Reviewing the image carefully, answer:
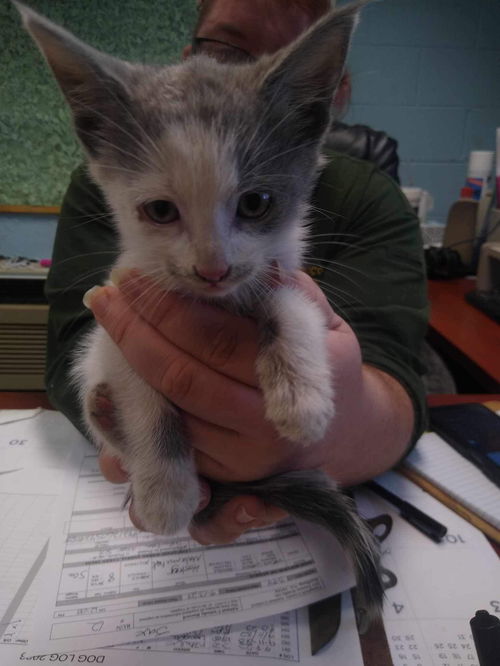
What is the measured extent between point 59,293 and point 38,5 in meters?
1.99

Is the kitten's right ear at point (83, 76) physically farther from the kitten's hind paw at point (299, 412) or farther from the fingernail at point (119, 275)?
the kitten's hind paw at point (299, 412)

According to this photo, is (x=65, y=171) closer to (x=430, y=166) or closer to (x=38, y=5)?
(x=38, y=5)

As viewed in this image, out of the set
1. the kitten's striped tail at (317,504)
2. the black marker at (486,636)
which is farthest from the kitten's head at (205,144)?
the black marker at (486,636)

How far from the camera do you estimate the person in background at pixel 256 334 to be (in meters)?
0.82

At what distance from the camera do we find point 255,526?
943 millimetres

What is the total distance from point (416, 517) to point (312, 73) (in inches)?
32.5

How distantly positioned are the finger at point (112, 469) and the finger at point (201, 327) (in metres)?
0.31

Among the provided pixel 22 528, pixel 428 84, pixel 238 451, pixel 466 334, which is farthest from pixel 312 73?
pixel 428 84

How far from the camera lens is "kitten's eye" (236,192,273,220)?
2.41 ft

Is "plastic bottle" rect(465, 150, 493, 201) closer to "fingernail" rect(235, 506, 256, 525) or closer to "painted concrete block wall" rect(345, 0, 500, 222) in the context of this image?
"painted concrete block wall" rect(345, 0, 500, 222)

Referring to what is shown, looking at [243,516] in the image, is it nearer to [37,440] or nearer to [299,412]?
[299,412]

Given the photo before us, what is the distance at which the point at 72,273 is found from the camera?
1.48 meters

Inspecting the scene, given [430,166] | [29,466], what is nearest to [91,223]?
[29,466]

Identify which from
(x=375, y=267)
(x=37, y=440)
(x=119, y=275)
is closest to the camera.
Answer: (x=119, y=275)
